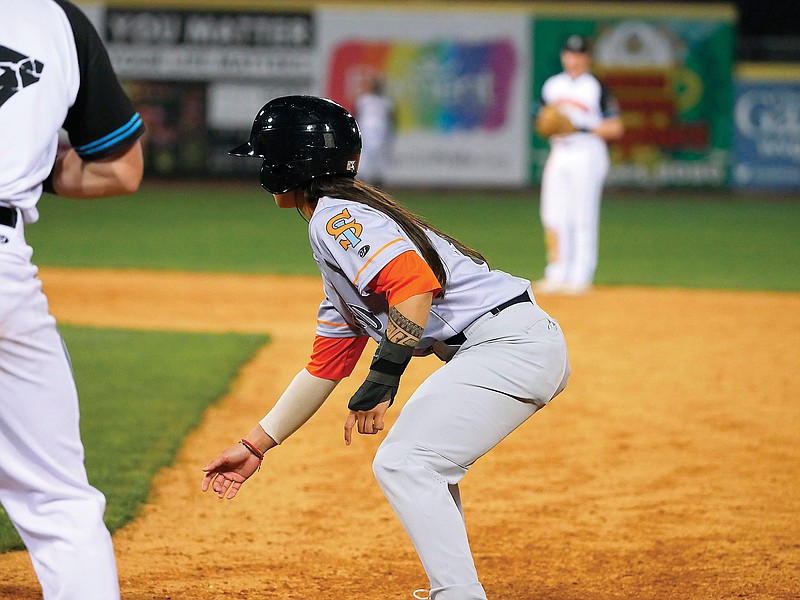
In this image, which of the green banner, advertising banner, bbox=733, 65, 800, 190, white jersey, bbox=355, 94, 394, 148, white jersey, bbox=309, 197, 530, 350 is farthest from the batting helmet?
advertising banner, bbox=733, 65, 800, 190

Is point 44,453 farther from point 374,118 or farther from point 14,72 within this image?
point 374,118

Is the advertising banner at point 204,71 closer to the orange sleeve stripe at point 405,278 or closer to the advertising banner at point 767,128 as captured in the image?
the advertising banner at point 767,128

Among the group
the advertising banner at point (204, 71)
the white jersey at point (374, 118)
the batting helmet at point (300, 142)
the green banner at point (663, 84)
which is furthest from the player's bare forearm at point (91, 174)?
the green banner at point (663, 84)

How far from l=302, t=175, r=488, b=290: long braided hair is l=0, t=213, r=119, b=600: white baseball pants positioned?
0.95 m

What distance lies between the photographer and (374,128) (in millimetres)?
21547

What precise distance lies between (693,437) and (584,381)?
4.51 feet

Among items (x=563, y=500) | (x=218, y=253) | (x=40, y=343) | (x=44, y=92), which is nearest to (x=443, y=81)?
(x=218, y=253)

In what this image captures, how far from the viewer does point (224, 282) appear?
11336mm

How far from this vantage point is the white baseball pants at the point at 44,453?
2.38m

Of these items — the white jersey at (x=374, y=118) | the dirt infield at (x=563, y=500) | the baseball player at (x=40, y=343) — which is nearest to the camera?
the baseball player at (x=40, y=343)

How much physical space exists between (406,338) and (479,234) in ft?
42.0

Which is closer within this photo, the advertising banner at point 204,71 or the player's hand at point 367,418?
the player's hand at point 367,418

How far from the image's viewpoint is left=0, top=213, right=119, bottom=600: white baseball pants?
2.38m

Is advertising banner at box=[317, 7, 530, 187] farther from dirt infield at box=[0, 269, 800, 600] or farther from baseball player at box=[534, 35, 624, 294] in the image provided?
dirt infield at box=[0, 269, 800, 600]
